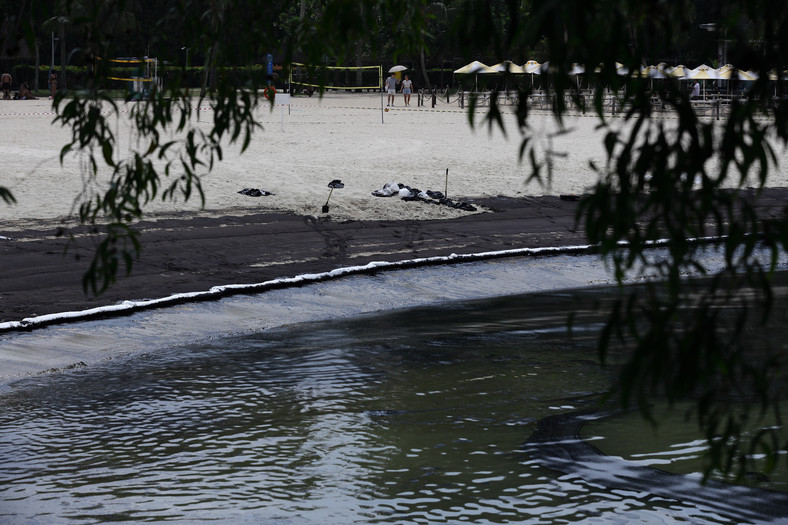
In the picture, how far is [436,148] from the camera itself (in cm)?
2497

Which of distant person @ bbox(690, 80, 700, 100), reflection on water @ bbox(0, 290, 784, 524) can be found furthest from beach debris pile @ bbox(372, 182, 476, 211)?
distant person @ bbox(690, 80, 700, 100)

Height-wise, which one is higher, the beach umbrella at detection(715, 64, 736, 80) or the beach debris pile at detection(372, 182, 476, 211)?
the beach umbrella at detection(715, 64, 736, 80)

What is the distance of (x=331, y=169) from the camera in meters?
20.5

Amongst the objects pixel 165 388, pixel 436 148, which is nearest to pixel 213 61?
pixel 165 388

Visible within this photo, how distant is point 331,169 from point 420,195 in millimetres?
3045

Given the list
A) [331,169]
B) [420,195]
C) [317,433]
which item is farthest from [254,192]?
[317,433]

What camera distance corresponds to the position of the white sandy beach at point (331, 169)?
1653cm

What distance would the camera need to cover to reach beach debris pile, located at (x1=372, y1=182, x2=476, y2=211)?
17.7 m

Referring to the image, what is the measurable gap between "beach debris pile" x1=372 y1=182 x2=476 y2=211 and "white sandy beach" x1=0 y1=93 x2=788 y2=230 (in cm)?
19

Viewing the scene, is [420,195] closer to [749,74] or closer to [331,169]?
[331,169]

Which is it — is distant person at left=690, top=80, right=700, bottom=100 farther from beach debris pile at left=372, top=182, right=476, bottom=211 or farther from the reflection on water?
the reflection on water

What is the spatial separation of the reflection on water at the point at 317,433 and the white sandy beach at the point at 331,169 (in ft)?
7.45

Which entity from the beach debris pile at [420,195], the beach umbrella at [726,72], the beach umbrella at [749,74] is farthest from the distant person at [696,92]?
the beach debris pile at [420,195]

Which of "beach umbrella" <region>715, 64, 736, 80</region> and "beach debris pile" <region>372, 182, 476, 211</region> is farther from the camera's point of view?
"beach debris pile" <region>372, 182, 476, 211</region>
